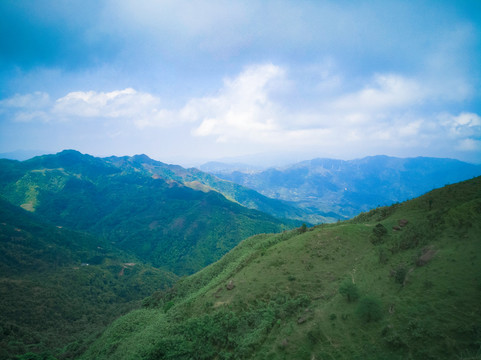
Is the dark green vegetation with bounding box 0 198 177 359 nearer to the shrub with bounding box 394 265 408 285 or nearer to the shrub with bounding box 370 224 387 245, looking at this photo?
the shrub with bounding box 394 265 408 285

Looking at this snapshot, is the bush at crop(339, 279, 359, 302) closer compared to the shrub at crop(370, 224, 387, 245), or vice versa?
the bush at crop(339, 279, 359, 302)

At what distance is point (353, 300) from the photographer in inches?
925

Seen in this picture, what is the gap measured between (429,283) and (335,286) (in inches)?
430

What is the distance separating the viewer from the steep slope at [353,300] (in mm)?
17719

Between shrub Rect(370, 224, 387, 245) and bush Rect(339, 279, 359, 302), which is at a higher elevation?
shrub Rect(370, 224, 387, 245)

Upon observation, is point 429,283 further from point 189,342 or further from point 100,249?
point 100,249

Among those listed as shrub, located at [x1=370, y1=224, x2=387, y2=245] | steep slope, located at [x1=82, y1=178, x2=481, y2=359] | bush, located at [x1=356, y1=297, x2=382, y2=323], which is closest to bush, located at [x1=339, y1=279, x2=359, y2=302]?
steep slope, located at [x1=82, y1=178, x2=481, y2=359]

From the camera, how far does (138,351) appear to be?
30.3m

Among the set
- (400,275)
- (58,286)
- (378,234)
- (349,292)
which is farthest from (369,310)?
(58,286)

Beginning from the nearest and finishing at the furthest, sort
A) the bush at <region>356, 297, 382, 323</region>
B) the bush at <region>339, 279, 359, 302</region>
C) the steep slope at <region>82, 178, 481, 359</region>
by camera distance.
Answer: the steep slope at <region>82, 178, 481, 359</region> < the bush at <region>356, 297, 382, 323</region> < the bush at <region>339, 279, 359, 302</region>

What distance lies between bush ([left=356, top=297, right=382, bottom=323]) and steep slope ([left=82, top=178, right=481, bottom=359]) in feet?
0.28

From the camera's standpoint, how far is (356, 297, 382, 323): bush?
2014cm

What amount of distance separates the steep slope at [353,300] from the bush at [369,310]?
9 centimetres

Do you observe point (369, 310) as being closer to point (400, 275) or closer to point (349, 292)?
point (349, 292)
